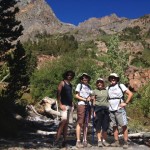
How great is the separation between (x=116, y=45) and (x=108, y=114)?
118 feet

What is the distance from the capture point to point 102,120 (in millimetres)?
13172

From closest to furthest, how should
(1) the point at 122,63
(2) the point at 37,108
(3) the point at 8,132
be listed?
(3) the point at 8,132 < (2) the point at 37,108 < (1) the point at 122,63

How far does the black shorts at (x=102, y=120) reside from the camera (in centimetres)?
1306

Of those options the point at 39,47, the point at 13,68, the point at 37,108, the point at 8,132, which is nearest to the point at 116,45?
the point at 13,68

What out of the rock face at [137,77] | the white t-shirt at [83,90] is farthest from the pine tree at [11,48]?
the white t-shirt at [83,90]

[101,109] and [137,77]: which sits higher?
[137,77]

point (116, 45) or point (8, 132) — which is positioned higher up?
point (116, 45)

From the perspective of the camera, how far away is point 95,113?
13.1m

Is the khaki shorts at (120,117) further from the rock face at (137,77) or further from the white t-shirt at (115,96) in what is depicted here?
the rock face at (137,77)

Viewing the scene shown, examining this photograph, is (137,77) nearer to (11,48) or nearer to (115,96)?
(11,48)

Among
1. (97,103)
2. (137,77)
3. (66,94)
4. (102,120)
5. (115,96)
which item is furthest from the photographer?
(137,77)

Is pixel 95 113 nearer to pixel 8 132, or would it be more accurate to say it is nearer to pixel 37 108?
pixel 8 132

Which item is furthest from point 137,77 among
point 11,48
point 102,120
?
point 102,120

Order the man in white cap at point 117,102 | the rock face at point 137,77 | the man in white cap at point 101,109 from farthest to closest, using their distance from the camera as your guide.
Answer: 1. the rock face at point 137,77
2. the man in white cap at point 101,109
3. the man in white cap at point 117,102
